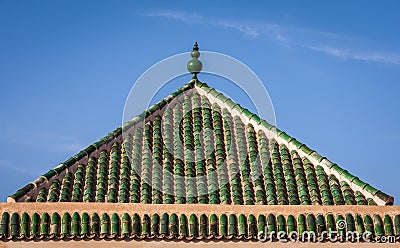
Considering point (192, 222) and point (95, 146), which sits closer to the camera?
point (192, 222)

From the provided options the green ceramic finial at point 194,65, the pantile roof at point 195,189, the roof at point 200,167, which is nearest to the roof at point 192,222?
the pantile roof at point 195,189

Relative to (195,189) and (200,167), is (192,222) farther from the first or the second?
(200,167)

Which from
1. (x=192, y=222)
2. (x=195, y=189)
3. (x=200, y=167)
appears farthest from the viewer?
(x=200, y=167)

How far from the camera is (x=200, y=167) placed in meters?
13.5

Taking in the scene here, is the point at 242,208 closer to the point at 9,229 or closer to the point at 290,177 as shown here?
the point at 290,177

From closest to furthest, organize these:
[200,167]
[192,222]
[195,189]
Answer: [192,222] → [195,189] → [200,167]

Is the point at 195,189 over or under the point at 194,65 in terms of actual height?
under

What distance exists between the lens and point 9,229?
12016mm

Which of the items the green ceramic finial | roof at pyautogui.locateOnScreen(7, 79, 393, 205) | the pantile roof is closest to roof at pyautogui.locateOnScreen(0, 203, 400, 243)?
the pantile roof

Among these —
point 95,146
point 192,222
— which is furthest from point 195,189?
point 95,146

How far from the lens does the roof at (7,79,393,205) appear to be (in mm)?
12727

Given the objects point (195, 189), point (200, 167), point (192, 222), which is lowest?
point (192, 222)

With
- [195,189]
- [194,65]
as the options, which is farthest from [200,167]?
[194,65]

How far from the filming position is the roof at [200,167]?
1273cm
